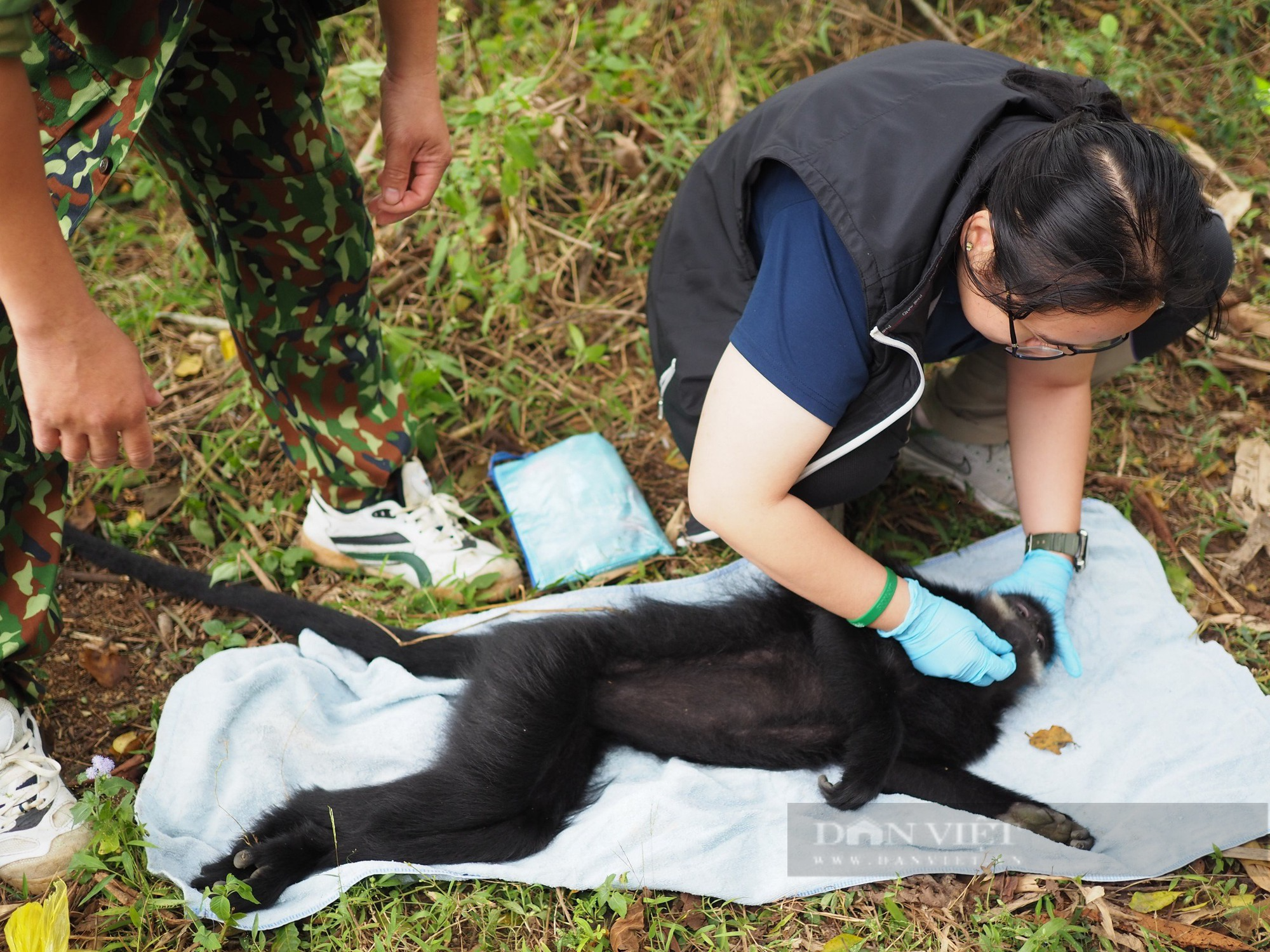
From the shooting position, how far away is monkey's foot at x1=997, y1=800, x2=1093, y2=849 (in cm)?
206

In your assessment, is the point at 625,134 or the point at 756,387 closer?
the point at 756,387

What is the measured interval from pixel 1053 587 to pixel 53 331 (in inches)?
84.8

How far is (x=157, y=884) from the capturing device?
194cm

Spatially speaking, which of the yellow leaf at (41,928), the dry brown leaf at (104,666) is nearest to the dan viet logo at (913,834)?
the yellow leaf at (41,928)

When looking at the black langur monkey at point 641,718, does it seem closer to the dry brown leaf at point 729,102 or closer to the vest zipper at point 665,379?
the vest zipper at point 665,379

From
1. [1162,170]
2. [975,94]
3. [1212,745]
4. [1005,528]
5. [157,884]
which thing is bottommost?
[1212,745]

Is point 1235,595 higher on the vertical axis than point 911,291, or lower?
lower

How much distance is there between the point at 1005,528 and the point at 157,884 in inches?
91.9

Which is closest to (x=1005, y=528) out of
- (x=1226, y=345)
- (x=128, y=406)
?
(x=1226, y=345)

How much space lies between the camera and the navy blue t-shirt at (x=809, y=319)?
1.72 metres

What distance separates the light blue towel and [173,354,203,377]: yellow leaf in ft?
4.17

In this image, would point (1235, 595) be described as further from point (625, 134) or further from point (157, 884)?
point (157, 884)

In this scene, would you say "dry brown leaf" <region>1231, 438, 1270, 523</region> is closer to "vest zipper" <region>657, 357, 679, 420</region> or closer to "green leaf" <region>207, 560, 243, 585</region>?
"vest zipper" <region>657, 357, 679, 420</region>

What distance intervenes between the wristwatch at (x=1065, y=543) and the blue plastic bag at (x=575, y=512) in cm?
96
